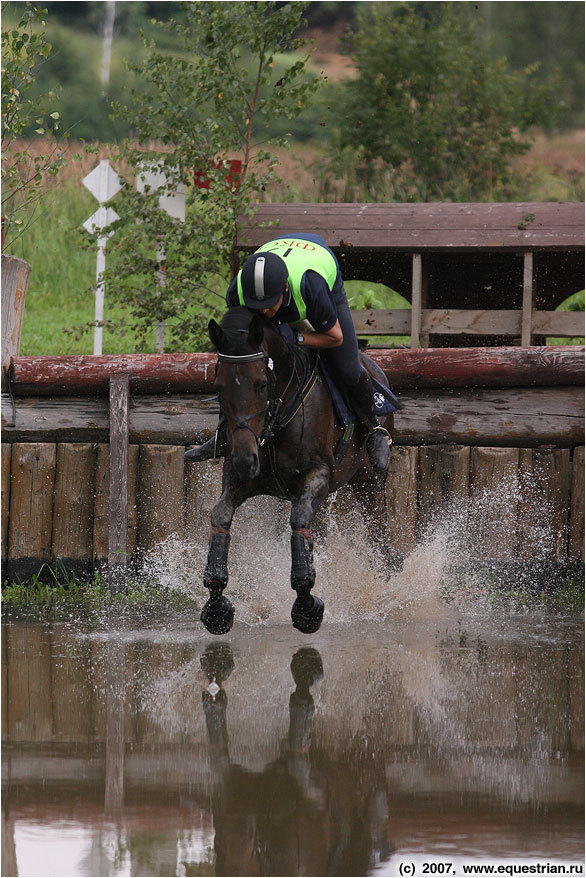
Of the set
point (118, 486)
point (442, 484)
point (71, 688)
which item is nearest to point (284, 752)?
point (71, 688)

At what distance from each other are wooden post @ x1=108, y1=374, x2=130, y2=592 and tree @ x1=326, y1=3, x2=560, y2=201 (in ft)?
31.4

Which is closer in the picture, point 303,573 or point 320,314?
point 303,573

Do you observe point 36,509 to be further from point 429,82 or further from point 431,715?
point 429,82

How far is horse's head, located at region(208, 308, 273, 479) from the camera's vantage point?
18.7 feet

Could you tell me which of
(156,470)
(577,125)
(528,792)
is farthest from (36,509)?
(577,125)

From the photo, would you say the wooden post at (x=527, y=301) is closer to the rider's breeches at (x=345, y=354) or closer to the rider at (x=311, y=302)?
the rider at (x=311, y=302)

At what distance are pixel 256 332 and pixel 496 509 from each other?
112 inches

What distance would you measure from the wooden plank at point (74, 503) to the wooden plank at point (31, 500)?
54 mm

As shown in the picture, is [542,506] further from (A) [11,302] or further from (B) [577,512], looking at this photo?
(A) [11,302]

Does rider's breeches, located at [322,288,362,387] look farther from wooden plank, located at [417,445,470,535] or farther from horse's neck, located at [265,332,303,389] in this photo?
wooden plank, located at [417,445,470,535]

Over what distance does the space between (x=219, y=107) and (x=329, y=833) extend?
27.0ft

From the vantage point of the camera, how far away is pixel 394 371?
7.94 metres

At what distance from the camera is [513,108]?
1789cm

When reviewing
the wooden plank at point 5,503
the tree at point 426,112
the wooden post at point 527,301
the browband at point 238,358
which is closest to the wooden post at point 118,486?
the wooden plank at point 5,503
